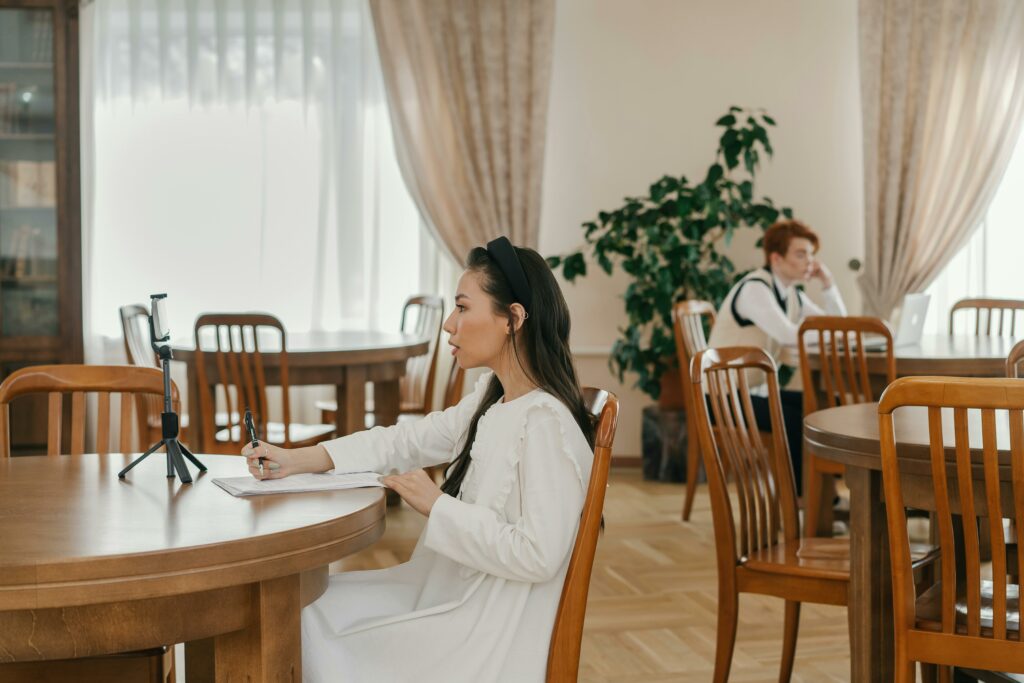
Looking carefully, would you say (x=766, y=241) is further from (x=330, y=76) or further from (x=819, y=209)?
(x=330, y=76)

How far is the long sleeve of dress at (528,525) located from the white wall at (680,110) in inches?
167

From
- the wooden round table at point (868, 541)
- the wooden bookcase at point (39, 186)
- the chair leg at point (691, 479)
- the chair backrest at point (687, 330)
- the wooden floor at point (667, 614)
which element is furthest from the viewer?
the wooden bookcase at point (39, 186)

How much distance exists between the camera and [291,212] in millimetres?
5562

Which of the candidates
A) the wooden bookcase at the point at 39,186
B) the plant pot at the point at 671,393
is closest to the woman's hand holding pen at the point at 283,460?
the wooden bookcase at the point at 39,186

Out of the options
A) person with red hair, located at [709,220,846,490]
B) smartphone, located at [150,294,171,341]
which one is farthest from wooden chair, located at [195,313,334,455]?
smartphone, located at [150,294,171,341]

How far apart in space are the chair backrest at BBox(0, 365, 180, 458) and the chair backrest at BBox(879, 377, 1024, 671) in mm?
1305

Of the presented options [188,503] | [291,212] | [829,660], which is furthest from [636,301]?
[188,503]

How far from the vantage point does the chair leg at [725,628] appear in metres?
2.42

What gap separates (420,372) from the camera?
516 cm

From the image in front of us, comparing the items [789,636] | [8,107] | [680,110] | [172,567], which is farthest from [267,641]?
[680,110]

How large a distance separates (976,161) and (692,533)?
9.18ft

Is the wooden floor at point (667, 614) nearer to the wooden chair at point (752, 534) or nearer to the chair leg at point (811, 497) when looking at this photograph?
the chair leg at point (811, 497)

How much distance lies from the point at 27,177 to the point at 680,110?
10.4 feet

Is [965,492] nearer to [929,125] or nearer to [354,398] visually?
[354,398]
